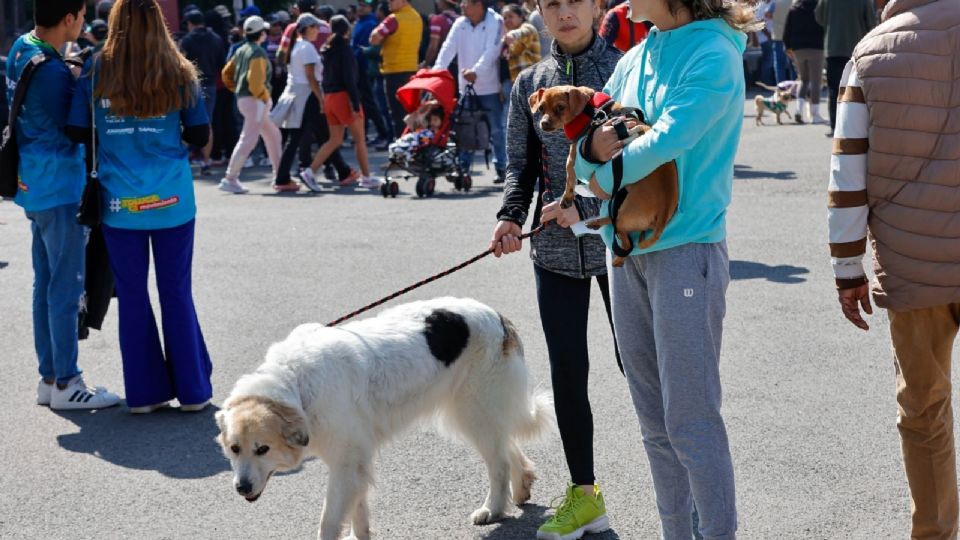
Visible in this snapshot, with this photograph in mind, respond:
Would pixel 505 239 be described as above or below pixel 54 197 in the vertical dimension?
above

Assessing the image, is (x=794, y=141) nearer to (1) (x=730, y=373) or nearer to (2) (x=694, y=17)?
(1) (x=730, y=373)

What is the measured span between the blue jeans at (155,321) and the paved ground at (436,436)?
0.58 feet

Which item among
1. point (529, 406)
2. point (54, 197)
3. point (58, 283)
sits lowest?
point (529, 406)

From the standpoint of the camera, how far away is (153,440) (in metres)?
5.84

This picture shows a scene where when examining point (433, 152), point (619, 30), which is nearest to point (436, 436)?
point (619, 30)

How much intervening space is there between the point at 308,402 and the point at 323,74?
404 inches

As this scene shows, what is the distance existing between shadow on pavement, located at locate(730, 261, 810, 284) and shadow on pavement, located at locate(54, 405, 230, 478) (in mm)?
4347

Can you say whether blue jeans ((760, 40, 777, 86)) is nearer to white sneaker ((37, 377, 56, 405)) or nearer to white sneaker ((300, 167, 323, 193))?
white sneaker ((300, 167, 323, 193))

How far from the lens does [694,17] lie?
3.40 metres

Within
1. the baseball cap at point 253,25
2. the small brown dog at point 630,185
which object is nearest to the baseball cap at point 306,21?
the baseball cap at point 253,25

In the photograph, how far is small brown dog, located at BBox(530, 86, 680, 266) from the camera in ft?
11.0

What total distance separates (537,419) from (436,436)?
0.99m

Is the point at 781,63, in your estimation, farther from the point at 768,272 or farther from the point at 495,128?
the point at 768,272

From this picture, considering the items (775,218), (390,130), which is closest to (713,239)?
(775,218)
